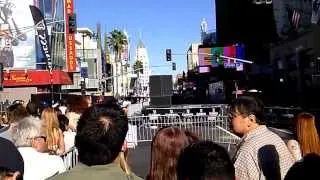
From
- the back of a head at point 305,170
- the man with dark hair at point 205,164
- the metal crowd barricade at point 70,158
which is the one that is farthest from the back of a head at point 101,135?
the metal crowd barricade at point 70,158

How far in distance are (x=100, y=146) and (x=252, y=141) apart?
6.20ft

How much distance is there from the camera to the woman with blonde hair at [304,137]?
6.41 m

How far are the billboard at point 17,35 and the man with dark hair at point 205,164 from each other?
212 feet

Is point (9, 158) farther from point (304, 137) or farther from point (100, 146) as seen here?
point (304, 137)

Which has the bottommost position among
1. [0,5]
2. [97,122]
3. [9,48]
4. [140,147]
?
[140,147]

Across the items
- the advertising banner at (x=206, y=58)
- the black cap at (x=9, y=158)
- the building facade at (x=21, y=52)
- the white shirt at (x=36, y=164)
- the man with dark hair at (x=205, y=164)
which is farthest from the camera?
the advertising banner at (x=206, y=58)

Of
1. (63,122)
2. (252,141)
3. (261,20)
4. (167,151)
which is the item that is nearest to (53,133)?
(63,122)

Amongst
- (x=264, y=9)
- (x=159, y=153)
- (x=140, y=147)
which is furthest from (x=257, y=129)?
(x=264, y=9)

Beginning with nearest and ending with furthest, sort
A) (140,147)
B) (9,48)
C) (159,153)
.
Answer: (159,153) → (140,147) → (9,48)

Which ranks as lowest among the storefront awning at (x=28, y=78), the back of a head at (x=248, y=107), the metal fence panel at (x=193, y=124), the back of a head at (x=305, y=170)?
the metal fence panel at (x=193, y=124)

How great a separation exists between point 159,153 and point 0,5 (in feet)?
214

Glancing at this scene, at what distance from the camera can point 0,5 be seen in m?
67.1

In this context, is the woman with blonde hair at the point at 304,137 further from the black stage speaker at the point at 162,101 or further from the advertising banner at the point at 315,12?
the advertising banner at the point at 315,12

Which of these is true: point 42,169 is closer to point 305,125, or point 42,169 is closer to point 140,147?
point 305,125
